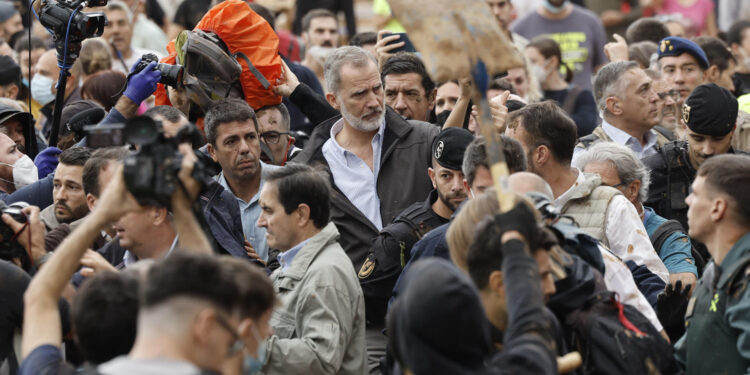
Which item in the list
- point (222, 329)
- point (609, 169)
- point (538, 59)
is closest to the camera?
point (222, 329)

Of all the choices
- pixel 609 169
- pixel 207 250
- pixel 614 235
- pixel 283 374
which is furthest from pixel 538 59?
pixel 207 250

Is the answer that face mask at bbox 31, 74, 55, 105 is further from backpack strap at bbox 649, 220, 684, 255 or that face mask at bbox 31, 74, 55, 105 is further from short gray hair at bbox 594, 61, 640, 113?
backpack strap at bbox 649, 220, 684, 255

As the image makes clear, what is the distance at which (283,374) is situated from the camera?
15.2 ft

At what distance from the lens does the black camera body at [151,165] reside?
3283mm

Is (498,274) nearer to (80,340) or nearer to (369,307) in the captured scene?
(80,340)

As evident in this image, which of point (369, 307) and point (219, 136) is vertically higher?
point (219, 136)

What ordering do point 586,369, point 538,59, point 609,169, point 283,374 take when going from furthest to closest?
point 538,59
point 609,169
point 283,374
point 586,369

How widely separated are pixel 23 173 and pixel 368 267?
2548mm

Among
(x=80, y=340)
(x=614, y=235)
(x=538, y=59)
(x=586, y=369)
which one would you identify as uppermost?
(x=80, y=340)

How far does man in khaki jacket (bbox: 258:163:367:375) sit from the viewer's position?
15.1 feet

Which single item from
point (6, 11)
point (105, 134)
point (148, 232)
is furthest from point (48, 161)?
point (6, 11)

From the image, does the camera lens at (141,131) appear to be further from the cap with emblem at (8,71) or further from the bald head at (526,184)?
the cap with emblem at (8,71)

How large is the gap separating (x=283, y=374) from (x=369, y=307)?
43.8 inches

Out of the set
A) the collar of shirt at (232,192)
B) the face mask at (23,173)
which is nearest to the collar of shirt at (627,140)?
the collar of shirt at (232,192)
